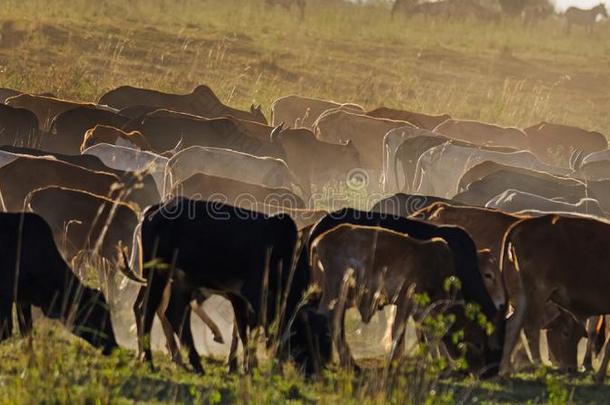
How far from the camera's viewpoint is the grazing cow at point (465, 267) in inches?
412

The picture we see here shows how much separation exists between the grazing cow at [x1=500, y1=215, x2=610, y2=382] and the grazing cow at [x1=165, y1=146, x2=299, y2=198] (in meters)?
6.97

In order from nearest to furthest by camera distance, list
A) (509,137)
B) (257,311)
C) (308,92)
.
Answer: (257,311) < (509,137) < (308,92)

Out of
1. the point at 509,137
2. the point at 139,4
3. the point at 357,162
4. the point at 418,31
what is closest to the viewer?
the point at 357,162

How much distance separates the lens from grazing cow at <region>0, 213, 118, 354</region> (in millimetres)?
Result: 9648

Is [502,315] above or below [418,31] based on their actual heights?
below

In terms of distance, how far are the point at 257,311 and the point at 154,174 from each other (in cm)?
747

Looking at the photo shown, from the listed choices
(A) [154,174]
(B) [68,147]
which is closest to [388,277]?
(A) [154,174]

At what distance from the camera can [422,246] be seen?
10523 mm

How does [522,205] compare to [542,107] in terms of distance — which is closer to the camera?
[522,205]

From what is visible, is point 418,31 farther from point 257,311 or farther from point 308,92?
point 257,311

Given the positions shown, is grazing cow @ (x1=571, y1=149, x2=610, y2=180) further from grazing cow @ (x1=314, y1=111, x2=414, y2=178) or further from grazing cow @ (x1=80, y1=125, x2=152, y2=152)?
grazing cow @ (x1=80, y1=125, x2=152, y2=152)

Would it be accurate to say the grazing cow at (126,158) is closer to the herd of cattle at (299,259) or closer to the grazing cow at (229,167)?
the herd of cattle at (299,259)

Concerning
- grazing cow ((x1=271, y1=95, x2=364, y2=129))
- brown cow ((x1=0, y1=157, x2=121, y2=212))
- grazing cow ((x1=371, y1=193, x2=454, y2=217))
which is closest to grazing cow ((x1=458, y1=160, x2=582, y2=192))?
grazing cow ((x1=371, y1=193, x2=454, y2=217))

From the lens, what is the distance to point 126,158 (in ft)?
58.2
